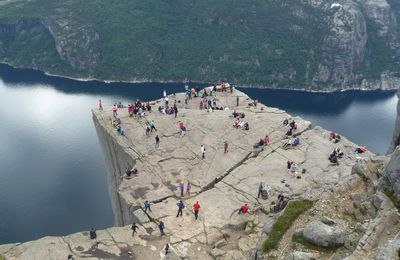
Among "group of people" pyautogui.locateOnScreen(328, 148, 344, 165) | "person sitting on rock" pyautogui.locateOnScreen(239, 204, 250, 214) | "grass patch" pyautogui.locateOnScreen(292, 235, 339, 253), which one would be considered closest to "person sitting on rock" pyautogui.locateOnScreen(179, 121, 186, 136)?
"person sitting on rock" pyautogui.locateOnScreen(239, 204, 250, 214)

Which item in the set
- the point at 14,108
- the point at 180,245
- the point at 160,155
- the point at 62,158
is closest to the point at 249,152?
the point at 160,155

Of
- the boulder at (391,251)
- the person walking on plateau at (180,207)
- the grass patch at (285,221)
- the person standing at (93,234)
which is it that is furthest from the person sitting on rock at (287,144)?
the boulder at (391,251)

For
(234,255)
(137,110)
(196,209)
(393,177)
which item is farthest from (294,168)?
(137,110)

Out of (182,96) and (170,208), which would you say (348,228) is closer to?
(170,208)

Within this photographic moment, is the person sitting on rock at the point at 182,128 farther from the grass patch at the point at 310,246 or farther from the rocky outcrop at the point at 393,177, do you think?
the rocky outcrop at the point at 393,177

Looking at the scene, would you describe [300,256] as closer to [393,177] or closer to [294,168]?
[393,177]

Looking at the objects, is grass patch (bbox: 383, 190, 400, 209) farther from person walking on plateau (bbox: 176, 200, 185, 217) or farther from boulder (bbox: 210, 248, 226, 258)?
person walking on plateau (bbox: 176, 200, 185, 217)

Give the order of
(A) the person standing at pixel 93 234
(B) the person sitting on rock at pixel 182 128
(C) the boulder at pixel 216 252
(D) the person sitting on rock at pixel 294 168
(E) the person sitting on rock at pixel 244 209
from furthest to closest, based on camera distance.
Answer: (B) the person sitting on rock at pixel 182 128 → (D) the person sitting on rock at pixel 294 168 → (E) the person sitting on rock at pixel 244 209 → (A) the person standing at pixel 93 234 → (C) the boulder at pixel 216 252
